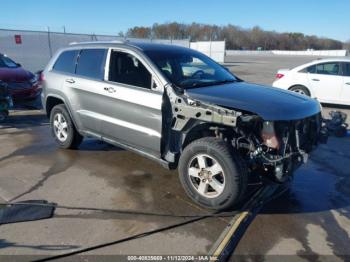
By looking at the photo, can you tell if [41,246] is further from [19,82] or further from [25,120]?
[19,82]

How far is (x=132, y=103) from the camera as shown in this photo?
4535 millimetres

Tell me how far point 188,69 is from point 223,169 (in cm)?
184

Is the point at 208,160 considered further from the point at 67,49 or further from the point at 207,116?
the point at 67,49

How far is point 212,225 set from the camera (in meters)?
3.69

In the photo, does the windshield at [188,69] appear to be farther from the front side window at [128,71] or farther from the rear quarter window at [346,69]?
the rear quarter window at [346,69]

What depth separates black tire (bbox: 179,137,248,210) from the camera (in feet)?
12.0

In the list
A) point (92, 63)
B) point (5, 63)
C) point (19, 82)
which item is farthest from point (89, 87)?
point (5, 63)

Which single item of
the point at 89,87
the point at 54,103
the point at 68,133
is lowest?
the point at 68,133

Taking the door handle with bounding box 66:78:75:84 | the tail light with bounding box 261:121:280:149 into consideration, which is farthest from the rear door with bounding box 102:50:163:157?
the tail light with bounding box 261:121:280:149

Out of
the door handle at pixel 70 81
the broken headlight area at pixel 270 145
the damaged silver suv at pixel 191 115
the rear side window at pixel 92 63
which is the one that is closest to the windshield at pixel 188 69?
the damaged silver suv at pixel 191 115

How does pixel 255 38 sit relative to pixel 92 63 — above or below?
above

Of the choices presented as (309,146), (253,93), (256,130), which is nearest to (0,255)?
(256,130)

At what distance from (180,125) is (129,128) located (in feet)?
3.11

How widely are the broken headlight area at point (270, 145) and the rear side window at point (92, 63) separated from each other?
2.45 metres
